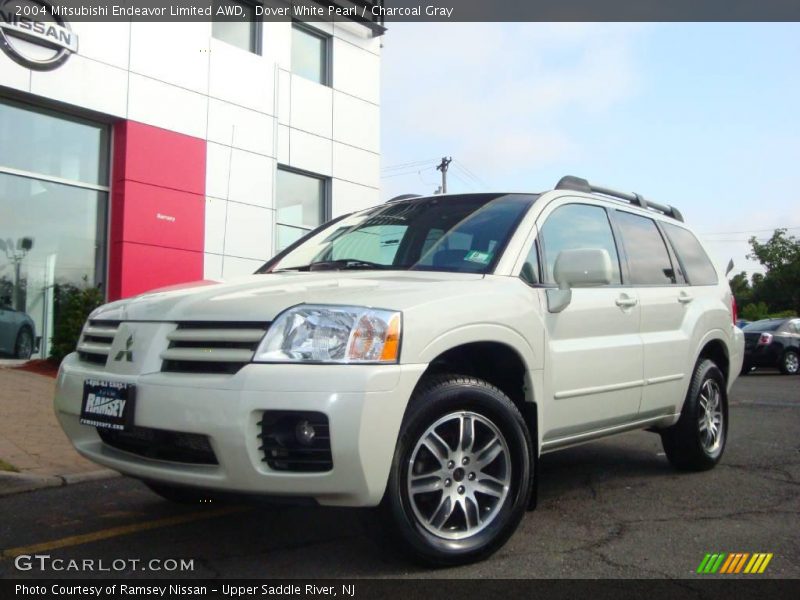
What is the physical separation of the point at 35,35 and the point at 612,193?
958 cm

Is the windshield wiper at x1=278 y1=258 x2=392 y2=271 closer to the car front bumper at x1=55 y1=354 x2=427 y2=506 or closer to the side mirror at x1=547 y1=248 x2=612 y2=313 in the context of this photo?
the side mirror at x1=547 y1=248 x2=612 y2=313

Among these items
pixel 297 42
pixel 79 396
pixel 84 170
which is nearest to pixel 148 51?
pixel 84 170

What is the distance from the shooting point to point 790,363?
17.6 metres

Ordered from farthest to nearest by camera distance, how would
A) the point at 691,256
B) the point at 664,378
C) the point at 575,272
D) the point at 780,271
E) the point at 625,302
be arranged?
the point at 780,271
the point at 691,256
the point at 664,378
the point at 625,302
the point at 575,272

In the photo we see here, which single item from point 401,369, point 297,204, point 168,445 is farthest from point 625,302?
point 297,204

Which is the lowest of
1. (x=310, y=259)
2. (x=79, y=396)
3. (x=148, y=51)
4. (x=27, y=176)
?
(x=79, y=396)

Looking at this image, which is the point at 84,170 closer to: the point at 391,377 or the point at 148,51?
the point at 148,51

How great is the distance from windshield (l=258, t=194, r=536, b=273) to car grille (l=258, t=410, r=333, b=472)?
4.10 ft

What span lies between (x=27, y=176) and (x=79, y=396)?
9.55 metres

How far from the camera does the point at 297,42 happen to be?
52.1ft

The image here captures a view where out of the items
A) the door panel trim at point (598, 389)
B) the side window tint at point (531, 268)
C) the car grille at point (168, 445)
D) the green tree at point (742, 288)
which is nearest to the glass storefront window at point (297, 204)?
the door panel trim at point (598, 389)

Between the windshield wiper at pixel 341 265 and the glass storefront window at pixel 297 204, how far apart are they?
10.8 m

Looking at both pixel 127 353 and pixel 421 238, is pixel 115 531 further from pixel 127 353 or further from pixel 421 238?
pixel 421 238

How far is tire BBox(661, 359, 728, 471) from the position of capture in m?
5.16
